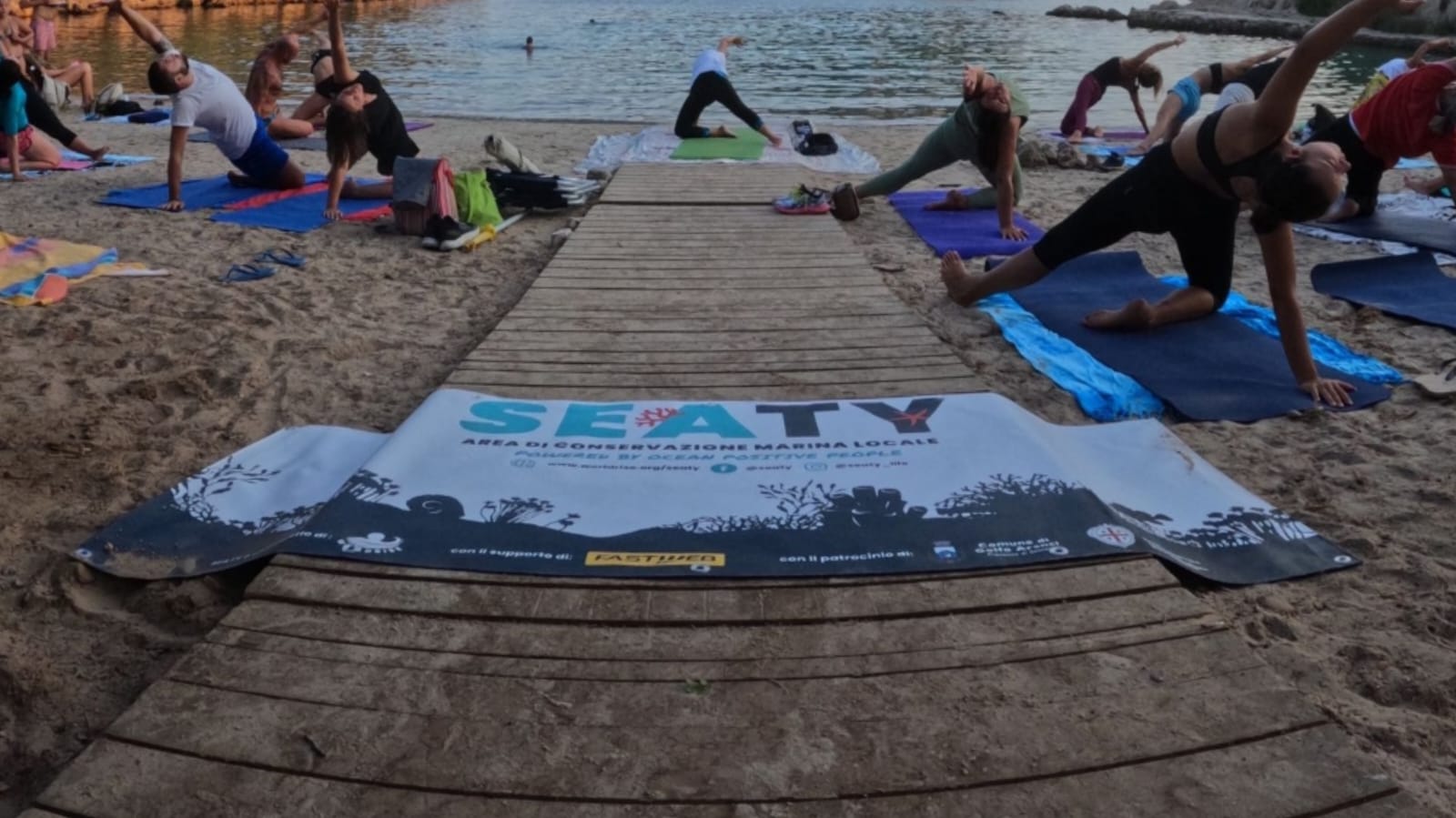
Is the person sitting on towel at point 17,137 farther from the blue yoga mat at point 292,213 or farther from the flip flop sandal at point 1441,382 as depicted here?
the flip flop sandal at point 1441,382

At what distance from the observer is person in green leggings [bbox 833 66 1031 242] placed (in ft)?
21.4

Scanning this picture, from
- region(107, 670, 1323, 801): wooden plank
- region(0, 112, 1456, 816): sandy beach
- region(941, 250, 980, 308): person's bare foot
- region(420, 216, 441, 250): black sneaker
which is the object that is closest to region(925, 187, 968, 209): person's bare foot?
region(0, 112, 1456, 816): sandy beach

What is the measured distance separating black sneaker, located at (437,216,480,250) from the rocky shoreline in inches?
1191

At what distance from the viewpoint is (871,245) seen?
667 centimetres

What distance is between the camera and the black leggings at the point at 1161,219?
463 cm

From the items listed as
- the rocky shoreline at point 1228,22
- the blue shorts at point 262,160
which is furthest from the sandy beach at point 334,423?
the rocky shoreline at point 1228,22

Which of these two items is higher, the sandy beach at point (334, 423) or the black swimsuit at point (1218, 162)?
the black swimsuit at point (1218, 162)

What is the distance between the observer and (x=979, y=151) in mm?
6891

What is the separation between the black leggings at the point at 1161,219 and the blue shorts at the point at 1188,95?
587cm

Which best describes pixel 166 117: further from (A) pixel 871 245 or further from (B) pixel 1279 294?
(B) pixel 1279 294

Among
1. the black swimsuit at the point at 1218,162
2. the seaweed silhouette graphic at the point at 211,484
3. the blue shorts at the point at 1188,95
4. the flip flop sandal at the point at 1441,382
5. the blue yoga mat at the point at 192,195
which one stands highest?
the blue shorts at the point at 1188,95

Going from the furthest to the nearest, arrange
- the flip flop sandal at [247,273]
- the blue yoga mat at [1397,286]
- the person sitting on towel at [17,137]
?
the person sitting on towel at [17,137] → the flip flop sandal at [247,273] → the blue yoga mat at [1397,286]

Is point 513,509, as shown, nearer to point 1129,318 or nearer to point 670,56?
point 1129,318

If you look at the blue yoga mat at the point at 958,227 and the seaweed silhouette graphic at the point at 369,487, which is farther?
the blue yoga mat at the point at 958,227
